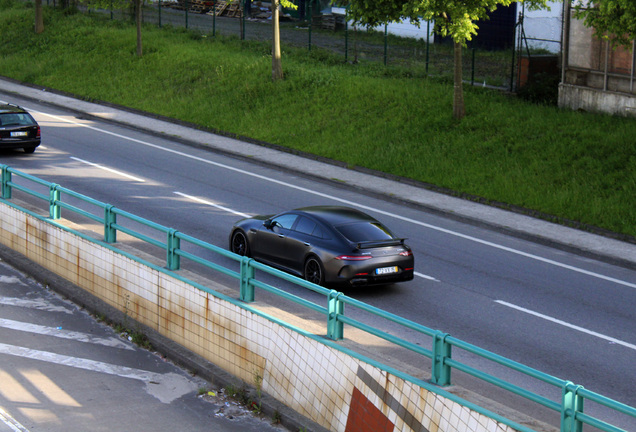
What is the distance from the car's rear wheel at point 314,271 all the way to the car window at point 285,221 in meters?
0.97

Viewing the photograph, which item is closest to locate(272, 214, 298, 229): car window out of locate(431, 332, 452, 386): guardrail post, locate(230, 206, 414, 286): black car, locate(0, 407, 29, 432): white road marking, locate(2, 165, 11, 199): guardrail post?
locate(230, 206, 414, 286): black car

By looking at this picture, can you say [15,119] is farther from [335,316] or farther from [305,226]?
[335,316]

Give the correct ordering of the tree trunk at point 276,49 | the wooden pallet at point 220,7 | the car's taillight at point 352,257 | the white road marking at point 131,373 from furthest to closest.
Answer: the wooden pallet at point 220,7
the tree trunk at point 276,49
the car's taillight at point 352,257
the white road marking at point 131,373

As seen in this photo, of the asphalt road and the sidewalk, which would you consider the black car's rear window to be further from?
the sidewalk

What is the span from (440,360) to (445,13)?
18635 millimetres

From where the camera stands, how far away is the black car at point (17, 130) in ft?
82.4

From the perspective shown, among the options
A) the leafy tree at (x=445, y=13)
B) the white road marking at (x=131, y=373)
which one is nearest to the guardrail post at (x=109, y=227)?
the white road marking at (x=131, y=373)

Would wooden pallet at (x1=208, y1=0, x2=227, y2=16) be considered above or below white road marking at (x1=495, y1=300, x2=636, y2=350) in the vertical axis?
above

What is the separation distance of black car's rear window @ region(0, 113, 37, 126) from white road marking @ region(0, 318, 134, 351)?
45.5ft

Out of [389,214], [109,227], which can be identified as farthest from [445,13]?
[109,227]

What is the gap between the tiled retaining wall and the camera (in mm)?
8336

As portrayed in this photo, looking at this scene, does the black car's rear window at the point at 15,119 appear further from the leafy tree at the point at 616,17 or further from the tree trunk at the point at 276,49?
the leafy tree at the point at 616,17

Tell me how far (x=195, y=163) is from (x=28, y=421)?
16.7 metres

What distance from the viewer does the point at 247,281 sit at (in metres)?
10.7
